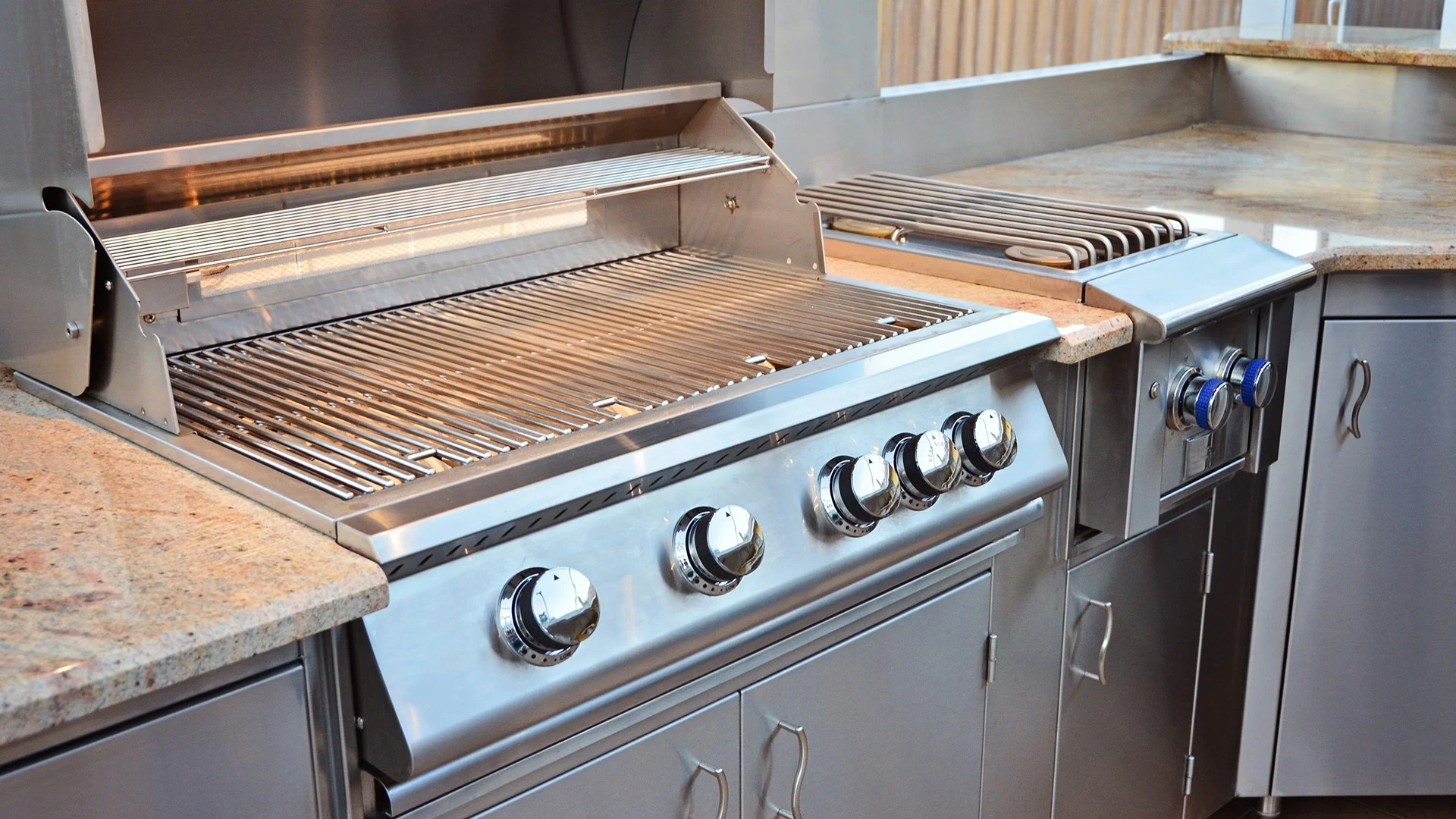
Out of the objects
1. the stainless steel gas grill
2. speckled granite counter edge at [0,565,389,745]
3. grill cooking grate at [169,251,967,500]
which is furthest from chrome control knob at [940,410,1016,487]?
speckled granite counter edge at [0,565,389,745]

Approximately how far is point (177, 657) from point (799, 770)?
25.1 inches

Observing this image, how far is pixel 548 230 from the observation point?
5.16 feet

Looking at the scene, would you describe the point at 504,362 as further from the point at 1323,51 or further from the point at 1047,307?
the point at 1323,51

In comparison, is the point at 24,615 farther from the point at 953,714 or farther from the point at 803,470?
the point at 953,714

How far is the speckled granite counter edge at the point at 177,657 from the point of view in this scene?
72 centimetres

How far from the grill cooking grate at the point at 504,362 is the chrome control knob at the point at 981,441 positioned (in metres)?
0.12

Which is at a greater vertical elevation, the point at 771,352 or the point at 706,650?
the point at 771,352

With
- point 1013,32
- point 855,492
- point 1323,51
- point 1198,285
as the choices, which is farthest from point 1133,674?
point 1013,32

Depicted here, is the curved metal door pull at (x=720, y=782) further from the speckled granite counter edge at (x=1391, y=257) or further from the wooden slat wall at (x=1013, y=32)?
the wooden slat wall at (x=1013, y=32)

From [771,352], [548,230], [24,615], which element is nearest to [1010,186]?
[548,230]

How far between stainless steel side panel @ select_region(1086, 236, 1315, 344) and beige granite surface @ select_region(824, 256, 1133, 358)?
0.02m

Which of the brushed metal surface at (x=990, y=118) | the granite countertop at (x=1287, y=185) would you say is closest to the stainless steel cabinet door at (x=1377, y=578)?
the granite countertop at (x=1287, y=185)

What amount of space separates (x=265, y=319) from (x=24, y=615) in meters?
0.58

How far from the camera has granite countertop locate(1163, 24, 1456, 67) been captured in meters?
2.57
